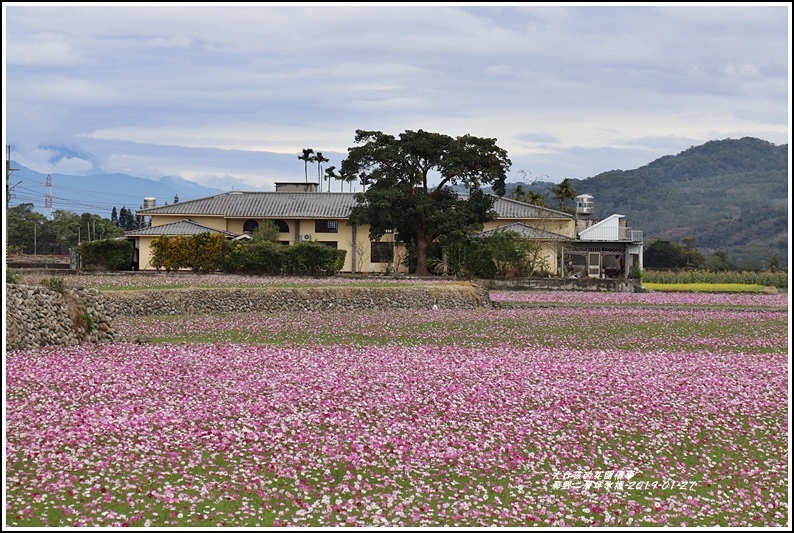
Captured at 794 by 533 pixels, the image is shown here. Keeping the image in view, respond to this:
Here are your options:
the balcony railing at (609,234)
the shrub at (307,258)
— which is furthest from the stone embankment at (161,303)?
the balcony railing at (609,234)

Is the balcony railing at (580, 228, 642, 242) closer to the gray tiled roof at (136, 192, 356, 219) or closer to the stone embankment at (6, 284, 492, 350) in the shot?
the gray tiled roof at (136, 192, 356, 219)

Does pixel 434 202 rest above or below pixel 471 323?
above

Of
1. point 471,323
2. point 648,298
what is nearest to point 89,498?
point 471,323

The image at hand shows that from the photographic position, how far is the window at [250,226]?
2679 inches

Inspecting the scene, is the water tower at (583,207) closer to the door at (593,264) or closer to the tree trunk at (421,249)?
the door at (593,264)

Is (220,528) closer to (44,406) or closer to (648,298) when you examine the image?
(44,406)

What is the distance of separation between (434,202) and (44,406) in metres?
43.4

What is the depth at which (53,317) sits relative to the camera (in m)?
17.8

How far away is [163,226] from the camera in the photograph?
62.0 m

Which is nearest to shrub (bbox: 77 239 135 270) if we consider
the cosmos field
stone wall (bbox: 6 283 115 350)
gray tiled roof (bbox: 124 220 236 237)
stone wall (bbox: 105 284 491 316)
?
gray tiled roof (bbox: 124 220 236 237)

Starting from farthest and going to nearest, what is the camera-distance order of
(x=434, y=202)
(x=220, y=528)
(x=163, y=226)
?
(x=163, y=226)
(x=434, y=202)
(x=220, y=528)

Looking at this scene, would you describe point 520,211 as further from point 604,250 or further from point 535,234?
point 535,234

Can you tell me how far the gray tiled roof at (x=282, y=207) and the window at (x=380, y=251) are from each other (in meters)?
3.26

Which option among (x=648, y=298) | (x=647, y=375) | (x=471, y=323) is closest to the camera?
(x=647, y=375)
